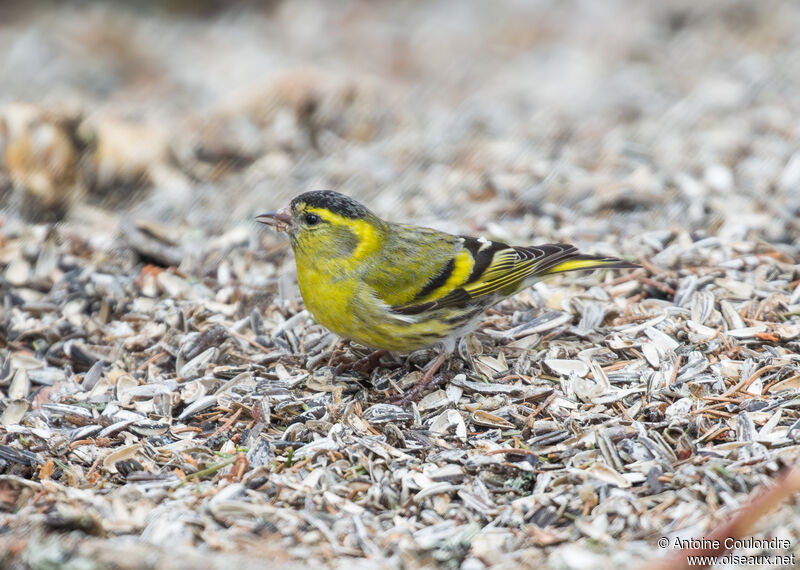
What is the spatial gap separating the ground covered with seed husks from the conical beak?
0.71 metres

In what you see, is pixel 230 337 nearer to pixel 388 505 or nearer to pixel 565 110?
pixel 388 505

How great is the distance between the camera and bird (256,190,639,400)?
15.3 feet

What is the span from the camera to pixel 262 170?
7.67 metres

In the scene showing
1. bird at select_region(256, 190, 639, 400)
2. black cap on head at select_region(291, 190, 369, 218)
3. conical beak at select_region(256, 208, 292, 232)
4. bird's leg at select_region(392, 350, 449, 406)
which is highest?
black cap on head at select_region(291, 190, 369, 218)

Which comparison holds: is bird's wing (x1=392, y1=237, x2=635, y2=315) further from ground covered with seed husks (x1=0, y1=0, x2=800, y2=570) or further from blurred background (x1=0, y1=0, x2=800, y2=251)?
blurred background (x1=0, y1=0, x2=800, y2=251)

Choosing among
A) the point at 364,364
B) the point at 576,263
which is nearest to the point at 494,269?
the point at 576,263

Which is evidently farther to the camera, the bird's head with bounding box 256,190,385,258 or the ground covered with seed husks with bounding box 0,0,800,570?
the bird's head with bounding box 256,190,385,258

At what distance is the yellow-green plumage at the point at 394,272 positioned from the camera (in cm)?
465

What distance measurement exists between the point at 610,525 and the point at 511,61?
310 inches

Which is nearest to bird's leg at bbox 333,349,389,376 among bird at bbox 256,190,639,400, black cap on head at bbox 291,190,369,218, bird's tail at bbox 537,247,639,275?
bird at bbox 256,190,639,400

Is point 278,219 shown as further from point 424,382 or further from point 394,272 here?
point 424,382

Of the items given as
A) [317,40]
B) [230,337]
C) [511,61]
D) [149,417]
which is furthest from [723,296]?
[317,40]

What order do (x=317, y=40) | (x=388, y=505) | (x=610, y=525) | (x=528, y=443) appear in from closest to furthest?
(x=610, y=525) → (x=388, y=505) → (x=528, y=443) → (x=317, y=40)

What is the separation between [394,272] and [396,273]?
1 centimetres
